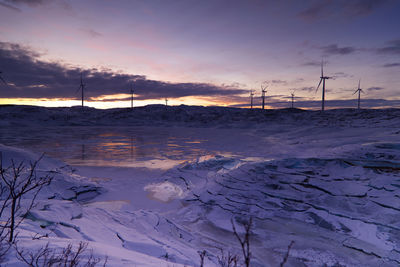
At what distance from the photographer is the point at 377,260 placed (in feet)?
14.2

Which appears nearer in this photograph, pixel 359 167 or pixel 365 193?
pixel 365 193

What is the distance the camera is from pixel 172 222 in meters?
5.70

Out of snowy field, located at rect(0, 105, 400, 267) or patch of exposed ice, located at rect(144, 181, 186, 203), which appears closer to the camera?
snowy field, located at rect(0, 105, 400, 267)

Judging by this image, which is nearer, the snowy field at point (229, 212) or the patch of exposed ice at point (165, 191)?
the snowy field at point (229, 212)

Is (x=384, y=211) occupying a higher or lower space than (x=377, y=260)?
higher

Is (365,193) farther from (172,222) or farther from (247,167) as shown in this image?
(172,222)

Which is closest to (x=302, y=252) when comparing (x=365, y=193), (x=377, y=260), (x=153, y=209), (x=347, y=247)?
(x=347, y=247)

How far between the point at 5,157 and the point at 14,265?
920 cm

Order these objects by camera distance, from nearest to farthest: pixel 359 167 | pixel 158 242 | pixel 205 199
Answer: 1. pixel 158 242
2. pixel 205 199
3. pixel 359 167

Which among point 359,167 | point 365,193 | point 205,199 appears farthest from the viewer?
point 359,167

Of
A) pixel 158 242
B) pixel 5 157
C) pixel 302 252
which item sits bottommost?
pixel 302 252

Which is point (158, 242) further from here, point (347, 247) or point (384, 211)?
point (384, 211)

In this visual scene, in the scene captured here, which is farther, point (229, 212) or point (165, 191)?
point (165, 191)

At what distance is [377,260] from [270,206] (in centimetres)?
257
